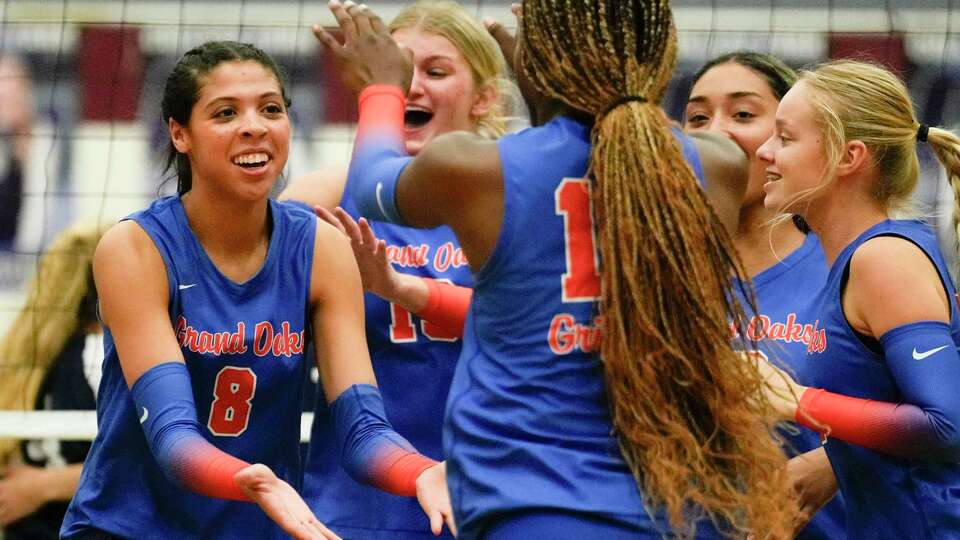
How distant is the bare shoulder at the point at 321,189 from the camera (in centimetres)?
383

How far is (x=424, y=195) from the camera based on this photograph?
2.41 m

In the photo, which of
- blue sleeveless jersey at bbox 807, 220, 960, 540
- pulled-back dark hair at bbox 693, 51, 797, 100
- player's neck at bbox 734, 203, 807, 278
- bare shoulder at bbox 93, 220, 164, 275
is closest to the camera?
blue sleeveless jersey at bbox 807, 220, 960, 540

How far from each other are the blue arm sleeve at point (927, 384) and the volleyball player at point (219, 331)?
930mm

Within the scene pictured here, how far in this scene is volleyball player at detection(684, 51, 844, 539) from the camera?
11.5ft

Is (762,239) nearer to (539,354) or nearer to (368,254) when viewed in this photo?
(368,254)

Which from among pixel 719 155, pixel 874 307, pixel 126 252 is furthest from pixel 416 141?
pixel 719 155

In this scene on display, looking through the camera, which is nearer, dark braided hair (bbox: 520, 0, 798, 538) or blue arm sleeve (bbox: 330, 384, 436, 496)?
dark braided hair (bbox: 520, 0, 798, 538)

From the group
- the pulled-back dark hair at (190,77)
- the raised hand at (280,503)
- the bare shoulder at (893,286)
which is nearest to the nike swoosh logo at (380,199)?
the raised hand at (280,503)

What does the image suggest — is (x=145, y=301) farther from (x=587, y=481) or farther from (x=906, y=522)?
(x=906, y=522)

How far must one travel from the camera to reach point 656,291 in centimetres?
233

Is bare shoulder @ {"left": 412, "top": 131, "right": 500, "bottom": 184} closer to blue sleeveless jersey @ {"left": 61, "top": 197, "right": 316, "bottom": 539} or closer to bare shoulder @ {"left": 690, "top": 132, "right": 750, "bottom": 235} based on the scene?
bare shoulder @ {"left": 690, "top": 132, "right": 750, "bottom": 235}

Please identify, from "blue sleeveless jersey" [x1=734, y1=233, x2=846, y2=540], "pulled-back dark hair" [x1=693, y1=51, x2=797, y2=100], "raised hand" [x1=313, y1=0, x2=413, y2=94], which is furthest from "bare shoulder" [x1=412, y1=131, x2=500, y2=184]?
"pulled-back dark hair" [x1=693, y1=51, x2=797, y2=100]

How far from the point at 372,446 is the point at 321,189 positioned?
1049 millimetres

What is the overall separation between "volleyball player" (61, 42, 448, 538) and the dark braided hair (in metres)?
0.65
